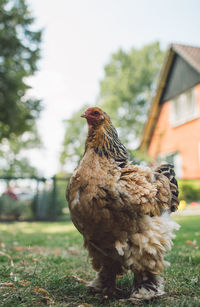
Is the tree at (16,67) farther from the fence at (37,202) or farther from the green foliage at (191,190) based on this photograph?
the green foliage at (191,190)

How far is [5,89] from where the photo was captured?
1361 centimetres

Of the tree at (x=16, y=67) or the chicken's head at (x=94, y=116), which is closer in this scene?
the chicken's head at (x=94, y=116)

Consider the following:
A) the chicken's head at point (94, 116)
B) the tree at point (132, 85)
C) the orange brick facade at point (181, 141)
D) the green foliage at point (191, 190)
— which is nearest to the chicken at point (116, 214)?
the chicken's head at point (94, 116)

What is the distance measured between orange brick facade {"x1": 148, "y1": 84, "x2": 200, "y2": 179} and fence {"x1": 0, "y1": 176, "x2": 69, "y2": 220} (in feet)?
22.5

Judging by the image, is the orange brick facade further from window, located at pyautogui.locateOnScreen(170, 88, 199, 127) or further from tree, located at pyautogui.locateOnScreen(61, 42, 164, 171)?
tree, located at pyautogui.locateOnScreen(61, 42, 164, 171)

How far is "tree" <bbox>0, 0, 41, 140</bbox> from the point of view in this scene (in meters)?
13.7

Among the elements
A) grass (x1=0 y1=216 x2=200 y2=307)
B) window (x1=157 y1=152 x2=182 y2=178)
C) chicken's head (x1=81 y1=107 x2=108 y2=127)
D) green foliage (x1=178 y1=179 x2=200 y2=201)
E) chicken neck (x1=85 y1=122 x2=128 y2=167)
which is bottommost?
grass (x1=0 y1=216 x2=200 y2=307)

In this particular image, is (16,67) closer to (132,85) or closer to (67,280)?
(67,280)

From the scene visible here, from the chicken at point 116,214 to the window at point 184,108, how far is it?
12.0 m

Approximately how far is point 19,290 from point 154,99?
15251mm

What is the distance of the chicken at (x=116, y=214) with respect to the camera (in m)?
2.17

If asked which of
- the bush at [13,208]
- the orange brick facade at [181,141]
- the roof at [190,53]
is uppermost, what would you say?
the roof at [190,53]

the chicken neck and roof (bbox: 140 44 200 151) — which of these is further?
roof (bbox: 140 44 200 151)

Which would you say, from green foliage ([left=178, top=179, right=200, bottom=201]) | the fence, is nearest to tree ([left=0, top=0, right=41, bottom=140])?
the fence
